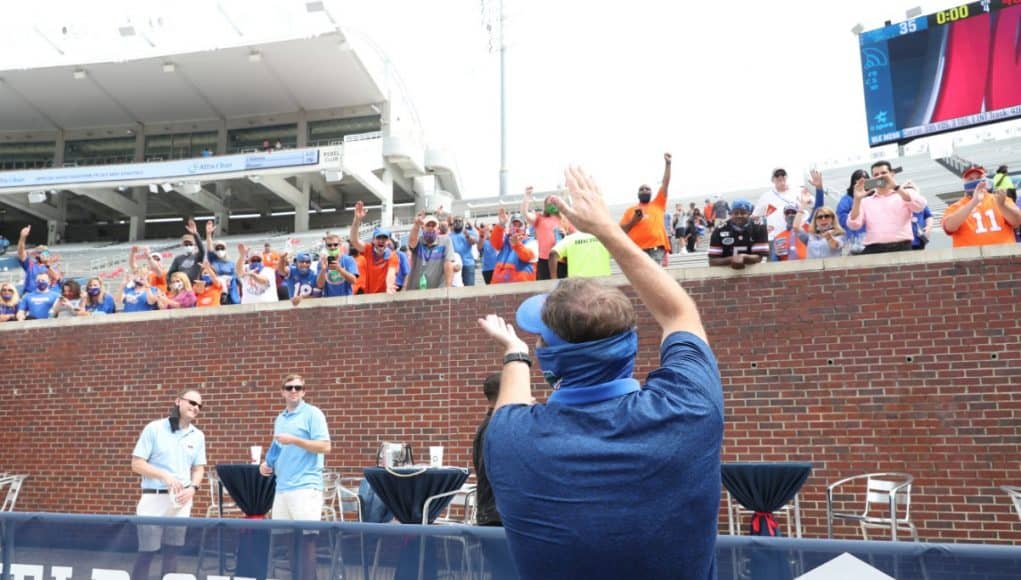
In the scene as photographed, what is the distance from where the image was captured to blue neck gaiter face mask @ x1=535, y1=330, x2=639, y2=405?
1.61 metres

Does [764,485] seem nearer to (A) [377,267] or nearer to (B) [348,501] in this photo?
(B) [348,501]

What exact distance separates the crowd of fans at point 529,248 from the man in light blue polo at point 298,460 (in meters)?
2.71

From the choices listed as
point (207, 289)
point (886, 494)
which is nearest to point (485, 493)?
point (886, 494)

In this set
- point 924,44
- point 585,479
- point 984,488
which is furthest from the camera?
point 924,44

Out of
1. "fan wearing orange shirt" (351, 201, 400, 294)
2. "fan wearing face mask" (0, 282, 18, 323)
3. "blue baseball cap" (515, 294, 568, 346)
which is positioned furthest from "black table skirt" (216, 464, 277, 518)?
"fan wearing face mask" (0, 282, 18, 323)

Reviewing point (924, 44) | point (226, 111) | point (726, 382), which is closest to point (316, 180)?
point (226, 111)

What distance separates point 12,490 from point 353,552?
997cm

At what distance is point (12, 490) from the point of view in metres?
11.5

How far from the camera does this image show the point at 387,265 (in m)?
10.7

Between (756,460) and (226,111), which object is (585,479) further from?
(226,111)

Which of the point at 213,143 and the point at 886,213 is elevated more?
the point at 213,143

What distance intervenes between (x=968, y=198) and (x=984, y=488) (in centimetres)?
295

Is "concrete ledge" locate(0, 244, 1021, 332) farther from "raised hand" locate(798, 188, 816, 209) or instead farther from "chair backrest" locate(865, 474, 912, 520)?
"chair backrest" locate(865, 474, 912, 520)

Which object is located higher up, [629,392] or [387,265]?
[387,265]
